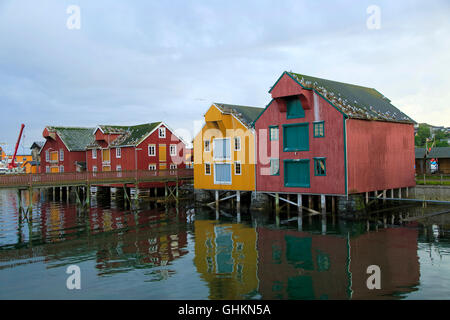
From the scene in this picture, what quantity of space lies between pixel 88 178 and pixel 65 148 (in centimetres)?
2465

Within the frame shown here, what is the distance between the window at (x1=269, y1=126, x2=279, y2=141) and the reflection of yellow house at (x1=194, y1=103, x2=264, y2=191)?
8.65 feet

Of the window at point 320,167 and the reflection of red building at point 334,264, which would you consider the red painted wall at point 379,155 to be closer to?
the window at point 320,167

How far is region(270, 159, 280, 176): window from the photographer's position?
1326 inches

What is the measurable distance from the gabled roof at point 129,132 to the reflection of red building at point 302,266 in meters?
28.8

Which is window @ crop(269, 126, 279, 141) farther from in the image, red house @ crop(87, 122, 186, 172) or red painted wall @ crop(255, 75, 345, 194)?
red house @ crop(87, 122, 186, 172)

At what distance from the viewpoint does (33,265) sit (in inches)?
758

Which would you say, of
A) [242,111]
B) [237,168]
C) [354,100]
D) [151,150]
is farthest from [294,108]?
[151,150]

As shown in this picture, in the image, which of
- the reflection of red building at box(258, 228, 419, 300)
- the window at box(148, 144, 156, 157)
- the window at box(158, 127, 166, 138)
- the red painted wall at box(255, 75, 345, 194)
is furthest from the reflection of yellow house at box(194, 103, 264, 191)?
the reflection of red building at box(258, 228, 419, 300)

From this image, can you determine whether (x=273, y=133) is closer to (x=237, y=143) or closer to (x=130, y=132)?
(x=237, y=143)

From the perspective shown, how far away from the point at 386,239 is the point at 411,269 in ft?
19.4

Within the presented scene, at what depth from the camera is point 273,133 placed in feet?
111
